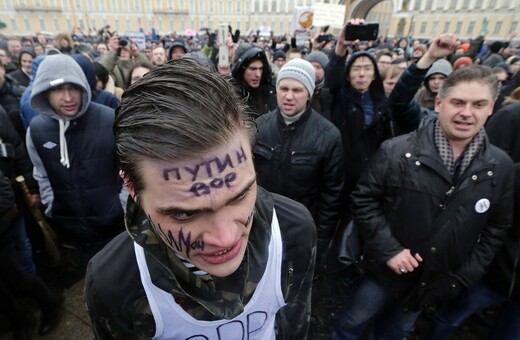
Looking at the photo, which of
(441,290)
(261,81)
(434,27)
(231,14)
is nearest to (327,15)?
(261,81)

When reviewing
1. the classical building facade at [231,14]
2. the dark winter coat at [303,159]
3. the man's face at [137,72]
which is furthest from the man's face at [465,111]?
the classical building facade at [231,14]

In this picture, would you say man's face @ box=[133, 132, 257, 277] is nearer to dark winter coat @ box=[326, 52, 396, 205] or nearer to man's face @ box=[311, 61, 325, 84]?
dark winter coat @ box=[326, 52, 396, 205]

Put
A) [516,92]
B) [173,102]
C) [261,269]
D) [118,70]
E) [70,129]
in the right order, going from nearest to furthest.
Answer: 1. [173,102]
2. [261,269]
3. [70,129]
4. [516,92]
5. [118,70]

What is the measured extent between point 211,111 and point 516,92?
9.51ft

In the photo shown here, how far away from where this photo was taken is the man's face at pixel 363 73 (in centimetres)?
274

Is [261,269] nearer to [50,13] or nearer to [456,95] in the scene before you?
[456,95]

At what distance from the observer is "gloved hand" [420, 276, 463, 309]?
1.83m

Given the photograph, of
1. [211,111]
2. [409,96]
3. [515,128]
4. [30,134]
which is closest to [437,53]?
[409,96]

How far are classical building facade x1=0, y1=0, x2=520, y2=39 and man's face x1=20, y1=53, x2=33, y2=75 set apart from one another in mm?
41350

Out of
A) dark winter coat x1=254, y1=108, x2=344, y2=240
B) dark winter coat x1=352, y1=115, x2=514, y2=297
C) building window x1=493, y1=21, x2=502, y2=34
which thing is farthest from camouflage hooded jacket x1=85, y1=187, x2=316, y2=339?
building window x1=493, y1=21, x2=502, y2=34

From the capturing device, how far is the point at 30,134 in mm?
2078

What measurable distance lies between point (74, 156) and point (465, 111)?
246 centimetres

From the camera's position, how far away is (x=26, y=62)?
4848mm

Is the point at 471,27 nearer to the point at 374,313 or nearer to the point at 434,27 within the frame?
the point at 434,27
